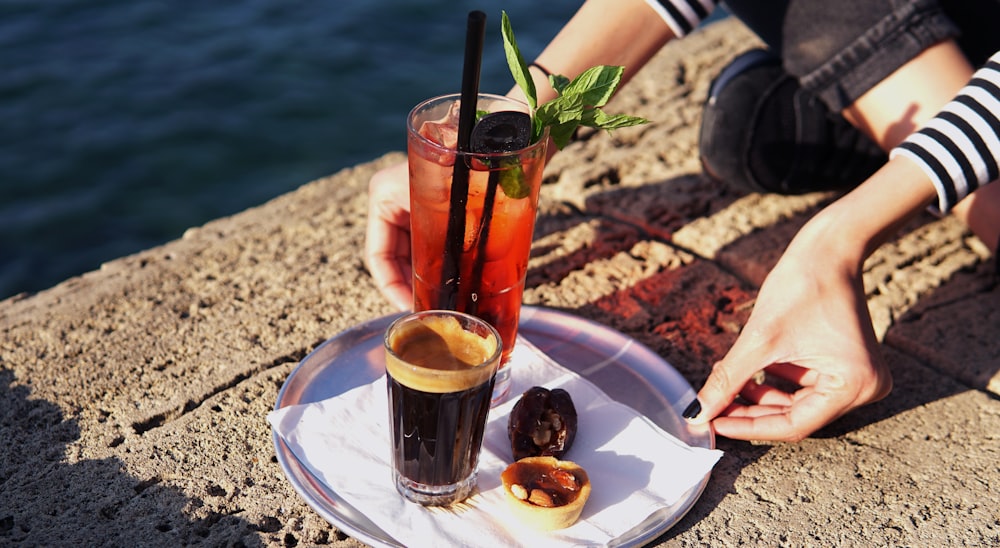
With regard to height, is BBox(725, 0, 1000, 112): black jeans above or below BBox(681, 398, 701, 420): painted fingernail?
above

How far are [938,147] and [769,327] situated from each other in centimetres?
56

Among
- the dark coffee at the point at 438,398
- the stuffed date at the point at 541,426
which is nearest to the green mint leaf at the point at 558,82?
the dark coffee at the point at 438,398

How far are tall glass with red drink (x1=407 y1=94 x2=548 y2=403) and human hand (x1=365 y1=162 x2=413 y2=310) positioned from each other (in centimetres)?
32

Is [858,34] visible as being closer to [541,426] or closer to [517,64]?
[517,64]

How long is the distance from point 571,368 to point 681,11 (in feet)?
→ 3.10

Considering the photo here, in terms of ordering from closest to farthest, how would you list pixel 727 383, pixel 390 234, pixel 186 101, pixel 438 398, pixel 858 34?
1. pixel 438 398
2. pixel 727 383
3. pixel 390 234
4. pixel 858 34
5. pixel 186 101

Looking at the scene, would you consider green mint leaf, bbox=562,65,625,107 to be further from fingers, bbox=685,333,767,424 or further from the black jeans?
the black jeans

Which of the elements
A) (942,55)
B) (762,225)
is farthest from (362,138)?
(942,55)

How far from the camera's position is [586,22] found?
87.7 inches

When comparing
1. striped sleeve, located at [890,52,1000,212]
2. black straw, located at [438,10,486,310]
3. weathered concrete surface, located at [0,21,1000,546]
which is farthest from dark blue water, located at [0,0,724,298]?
striped sleeve, located at [890,52,1000,212]

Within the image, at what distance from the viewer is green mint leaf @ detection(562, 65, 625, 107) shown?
155cm

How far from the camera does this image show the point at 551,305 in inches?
90.7

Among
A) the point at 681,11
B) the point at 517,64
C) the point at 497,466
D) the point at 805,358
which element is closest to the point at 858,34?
the point at 681,11

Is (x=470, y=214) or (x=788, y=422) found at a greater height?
(x=470, y=214)
